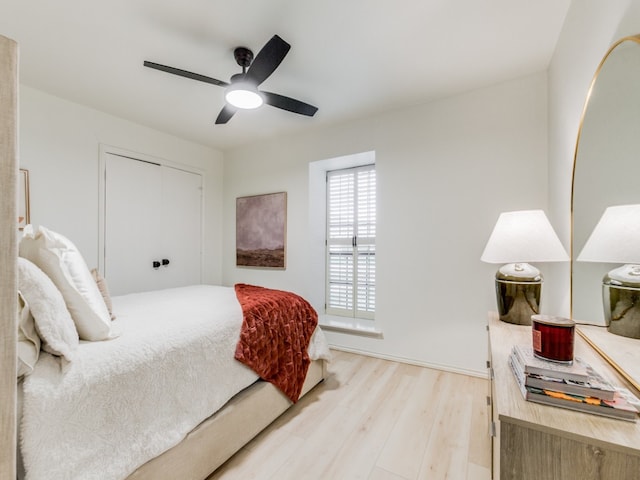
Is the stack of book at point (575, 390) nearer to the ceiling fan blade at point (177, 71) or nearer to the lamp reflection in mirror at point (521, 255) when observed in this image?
the lamp reflection in mirror at point (521, 255)

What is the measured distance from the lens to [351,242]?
11.6ft

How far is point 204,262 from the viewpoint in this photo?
13.0 ft

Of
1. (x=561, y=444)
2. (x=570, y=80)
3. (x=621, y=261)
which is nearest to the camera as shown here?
(x=561, y=444)

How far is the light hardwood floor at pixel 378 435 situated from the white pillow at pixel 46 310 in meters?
0.99

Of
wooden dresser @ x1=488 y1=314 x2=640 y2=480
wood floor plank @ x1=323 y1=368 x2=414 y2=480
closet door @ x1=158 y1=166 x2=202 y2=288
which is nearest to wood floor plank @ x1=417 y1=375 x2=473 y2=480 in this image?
wood floor plank @ x1=323 y1=368 x2=414 y2=480

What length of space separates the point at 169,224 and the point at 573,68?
388cm

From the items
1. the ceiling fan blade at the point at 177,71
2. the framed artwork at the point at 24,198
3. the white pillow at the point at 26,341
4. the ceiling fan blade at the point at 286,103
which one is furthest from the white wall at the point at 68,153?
the white pillow at the point at 26,341

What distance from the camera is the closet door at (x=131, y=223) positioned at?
303 centimetres

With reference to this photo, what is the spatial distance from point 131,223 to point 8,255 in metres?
2.88

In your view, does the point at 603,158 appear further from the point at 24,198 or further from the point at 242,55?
the point at 24,198

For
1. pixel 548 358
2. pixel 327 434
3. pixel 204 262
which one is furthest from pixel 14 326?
pixel 204 262

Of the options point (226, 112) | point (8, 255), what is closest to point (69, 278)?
point (8, 255)

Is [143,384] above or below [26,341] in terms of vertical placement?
below

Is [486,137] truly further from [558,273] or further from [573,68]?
[558,273]
